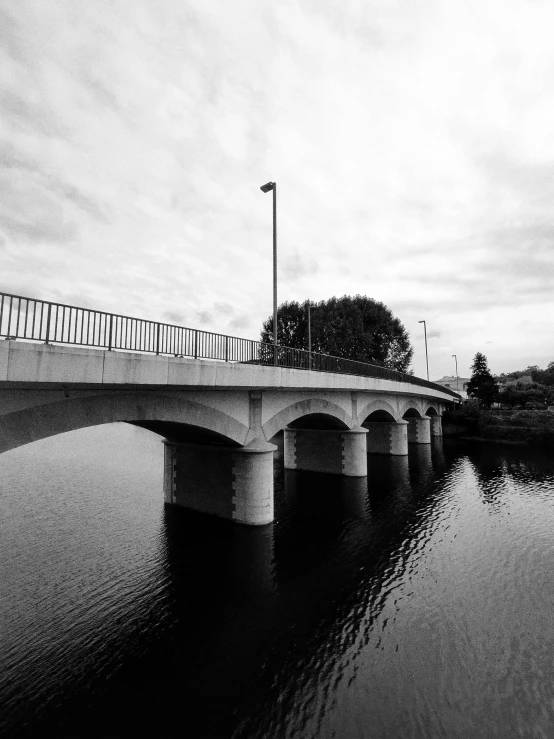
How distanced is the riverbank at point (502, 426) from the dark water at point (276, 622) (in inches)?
1292

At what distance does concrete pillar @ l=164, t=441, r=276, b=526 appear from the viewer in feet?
52.6

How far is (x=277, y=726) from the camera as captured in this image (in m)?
6.55

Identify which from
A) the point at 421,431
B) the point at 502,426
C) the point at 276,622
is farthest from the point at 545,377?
the point at 276,622

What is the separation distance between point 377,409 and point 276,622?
73.9ft

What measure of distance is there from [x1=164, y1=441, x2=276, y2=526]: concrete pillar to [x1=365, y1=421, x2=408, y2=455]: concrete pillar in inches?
903

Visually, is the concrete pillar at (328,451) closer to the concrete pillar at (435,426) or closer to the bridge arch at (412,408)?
the bridge arch at (412,408)

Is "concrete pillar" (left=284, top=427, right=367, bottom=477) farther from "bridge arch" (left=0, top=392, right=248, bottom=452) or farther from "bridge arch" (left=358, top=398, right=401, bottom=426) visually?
"bridge arch" (left=0, top=392, right=248, bottom=452)

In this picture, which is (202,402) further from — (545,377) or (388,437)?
(545,377)

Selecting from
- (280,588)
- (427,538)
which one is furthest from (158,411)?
(427,538)

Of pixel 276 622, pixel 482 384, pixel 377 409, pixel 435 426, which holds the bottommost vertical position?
pixel 276 622

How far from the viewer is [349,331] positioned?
5297 cm

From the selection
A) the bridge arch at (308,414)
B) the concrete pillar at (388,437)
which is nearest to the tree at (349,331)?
the concrete pillar at (388,437)

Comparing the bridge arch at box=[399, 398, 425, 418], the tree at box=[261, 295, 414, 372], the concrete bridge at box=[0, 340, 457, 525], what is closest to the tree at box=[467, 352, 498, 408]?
the tree at box=[261, 295, 414, 372]

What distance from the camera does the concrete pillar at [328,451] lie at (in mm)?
26672
